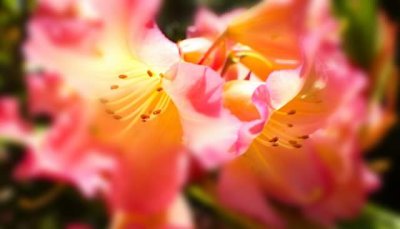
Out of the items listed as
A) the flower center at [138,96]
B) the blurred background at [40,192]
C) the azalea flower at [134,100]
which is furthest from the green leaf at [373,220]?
the flower center at [138,96]

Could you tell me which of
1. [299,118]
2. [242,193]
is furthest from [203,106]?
[242,193]

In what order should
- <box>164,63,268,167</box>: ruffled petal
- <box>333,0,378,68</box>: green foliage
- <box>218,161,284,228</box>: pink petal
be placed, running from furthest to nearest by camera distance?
1. <box>333,0,378,68</box>: green foliage
2. <box>218,161,284,228</box>: pink petal
3. <box>164,63,268,167</box>: ruffled petal

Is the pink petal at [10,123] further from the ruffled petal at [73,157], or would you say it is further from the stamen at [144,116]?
the stamen at [144,116]

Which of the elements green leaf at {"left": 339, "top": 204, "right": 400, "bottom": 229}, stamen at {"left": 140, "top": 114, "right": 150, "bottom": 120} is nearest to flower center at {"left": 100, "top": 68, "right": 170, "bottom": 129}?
stamen at {"left": 140, "top": 114, "right": 150, "bottom": 120}

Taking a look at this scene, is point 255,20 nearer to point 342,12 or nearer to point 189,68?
point 189,68

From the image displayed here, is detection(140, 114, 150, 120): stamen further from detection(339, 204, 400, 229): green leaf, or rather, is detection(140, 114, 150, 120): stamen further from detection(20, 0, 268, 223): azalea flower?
detection(339, 204, 400, 229): green leaf

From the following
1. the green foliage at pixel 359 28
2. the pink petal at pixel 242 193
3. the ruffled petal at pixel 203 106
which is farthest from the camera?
the green foliage at pixel 359 28

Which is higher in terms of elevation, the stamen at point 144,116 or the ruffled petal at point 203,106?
the ruffled petal at point 203,106

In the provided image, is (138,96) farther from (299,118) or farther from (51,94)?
(51,94)

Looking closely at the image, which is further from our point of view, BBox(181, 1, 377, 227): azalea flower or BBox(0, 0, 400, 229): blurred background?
BBox(0, 0, 400, 229): blurred background

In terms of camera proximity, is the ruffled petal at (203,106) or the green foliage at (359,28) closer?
the ruffled petal at (203,106)

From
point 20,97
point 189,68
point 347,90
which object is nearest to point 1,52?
point 20,97
